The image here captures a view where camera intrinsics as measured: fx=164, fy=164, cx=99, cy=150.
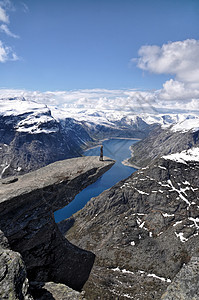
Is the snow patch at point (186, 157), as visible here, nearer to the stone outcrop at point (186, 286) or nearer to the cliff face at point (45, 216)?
the cliff face at point (45, 216)

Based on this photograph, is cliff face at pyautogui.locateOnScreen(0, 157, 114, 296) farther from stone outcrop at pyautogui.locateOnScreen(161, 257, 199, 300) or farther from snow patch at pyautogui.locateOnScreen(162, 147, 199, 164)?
snow patch at pyautogui.locateOnScreen(162, 147, 199, 164)

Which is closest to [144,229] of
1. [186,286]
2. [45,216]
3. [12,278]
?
[45,216]

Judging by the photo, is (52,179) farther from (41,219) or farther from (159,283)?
(159,283)

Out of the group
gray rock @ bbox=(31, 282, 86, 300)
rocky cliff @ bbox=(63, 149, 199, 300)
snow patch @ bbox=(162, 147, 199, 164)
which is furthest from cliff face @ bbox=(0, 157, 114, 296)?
snow patch @ bbox=(162, 147, 199, 164)

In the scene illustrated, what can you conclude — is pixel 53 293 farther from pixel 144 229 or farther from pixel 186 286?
pixel 144 229

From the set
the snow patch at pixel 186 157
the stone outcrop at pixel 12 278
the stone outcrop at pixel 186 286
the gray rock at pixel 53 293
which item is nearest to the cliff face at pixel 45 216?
the gray rock at pixel 53 293
